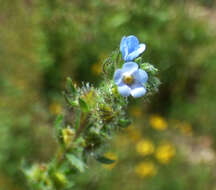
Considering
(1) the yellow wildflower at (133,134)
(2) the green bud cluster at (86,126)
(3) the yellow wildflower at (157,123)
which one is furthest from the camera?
(3) the yellow wildflower at (157,123)

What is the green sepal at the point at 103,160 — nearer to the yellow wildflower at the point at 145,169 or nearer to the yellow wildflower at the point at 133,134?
the yellow wildflower at the point at 145,169

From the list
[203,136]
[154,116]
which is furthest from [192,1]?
[203,136]

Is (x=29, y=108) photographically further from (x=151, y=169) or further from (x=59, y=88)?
(x=151, y=169)

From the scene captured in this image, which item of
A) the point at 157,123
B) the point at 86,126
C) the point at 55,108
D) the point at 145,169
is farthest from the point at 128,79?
the point at 157,123

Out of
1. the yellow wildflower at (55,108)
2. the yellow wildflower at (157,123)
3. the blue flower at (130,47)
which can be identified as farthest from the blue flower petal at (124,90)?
the yellow wildflower at (157,123)

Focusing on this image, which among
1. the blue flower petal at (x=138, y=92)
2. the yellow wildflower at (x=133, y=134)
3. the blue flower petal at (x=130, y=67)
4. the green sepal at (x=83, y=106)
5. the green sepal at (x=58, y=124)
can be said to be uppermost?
the yellow wildflower at (x=133, y=134)

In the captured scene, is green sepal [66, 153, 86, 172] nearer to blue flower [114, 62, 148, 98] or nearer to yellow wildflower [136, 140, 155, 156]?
blue flower [114, 62, 148, 98]

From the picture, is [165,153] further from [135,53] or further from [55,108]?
[135,53]
